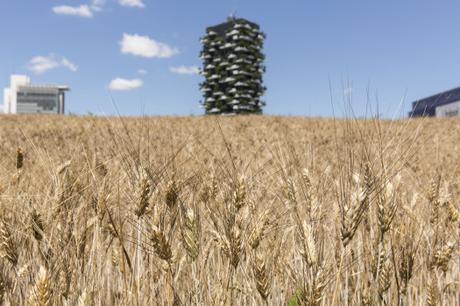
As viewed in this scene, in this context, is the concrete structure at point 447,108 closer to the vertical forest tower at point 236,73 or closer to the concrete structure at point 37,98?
the vertical forest tower at point 236,73

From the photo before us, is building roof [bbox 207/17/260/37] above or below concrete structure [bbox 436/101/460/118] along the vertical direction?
above

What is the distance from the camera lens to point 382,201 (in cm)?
152

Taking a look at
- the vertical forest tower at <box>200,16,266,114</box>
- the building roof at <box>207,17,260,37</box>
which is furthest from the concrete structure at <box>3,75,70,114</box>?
the vertical forest tower at <box>200,16,266,114</box>

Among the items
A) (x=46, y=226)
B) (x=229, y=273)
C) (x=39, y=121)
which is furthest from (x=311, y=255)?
(x=39, y=121)

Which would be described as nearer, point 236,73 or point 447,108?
point 236,73

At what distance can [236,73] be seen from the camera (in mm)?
38219

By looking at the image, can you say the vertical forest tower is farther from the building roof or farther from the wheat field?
the wheat field

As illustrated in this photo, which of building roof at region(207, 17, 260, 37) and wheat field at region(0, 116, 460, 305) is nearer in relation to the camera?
wheat field at region(0, 116, 460, 305)

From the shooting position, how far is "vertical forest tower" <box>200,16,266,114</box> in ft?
126

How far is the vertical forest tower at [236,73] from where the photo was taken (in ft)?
126

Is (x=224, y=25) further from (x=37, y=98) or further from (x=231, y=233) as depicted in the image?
(x=37, y=98)

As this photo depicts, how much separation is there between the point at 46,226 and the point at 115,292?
0.81 m

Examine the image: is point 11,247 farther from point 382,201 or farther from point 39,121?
point 39,121

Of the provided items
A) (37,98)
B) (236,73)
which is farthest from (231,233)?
(37,98)
